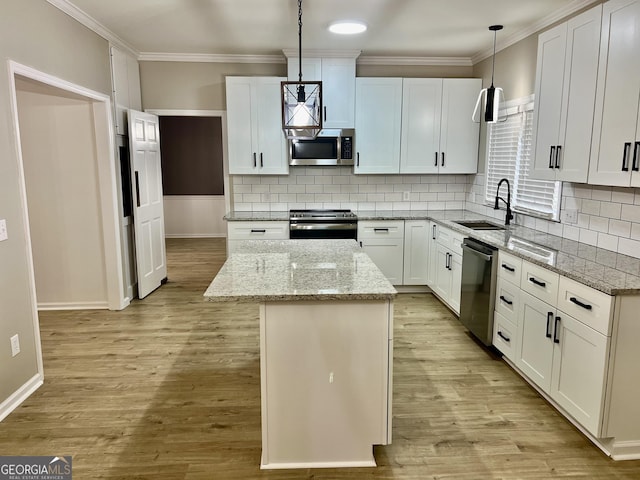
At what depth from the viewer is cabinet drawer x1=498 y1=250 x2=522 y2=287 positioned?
304cm

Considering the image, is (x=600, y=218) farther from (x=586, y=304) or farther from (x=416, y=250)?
(x=416, y=250)

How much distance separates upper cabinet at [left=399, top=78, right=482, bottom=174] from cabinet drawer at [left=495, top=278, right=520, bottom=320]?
7.07 ft

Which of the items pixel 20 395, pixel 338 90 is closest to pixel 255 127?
pixel 338 90

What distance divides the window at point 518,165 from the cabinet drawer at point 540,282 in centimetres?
96

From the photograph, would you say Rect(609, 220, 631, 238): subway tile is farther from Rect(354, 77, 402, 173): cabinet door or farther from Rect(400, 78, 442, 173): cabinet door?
→ Rect(354, 77, 402, 173): cabinet door

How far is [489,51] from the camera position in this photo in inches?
187

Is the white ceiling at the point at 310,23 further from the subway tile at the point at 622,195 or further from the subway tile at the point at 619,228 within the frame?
the subway tile at the point at 619,228

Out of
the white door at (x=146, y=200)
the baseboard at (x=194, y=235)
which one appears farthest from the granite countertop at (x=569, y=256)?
the baseboard at (x=194, y=235)

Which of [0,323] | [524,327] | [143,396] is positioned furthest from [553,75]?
[0,323]

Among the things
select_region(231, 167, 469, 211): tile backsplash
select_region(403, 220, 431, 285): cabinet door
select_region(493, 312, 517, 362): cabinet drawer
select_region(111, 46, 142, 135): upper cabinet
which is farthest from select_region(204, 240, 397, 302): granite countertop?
select_region(111, 46, 142, 135): upper cabinet

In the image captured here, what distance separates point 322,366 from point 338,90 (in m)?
3.55

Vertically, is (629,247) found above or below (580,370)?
above

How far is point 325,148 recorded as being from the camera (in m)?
4.95

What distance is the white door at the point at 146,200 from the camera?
465cm
